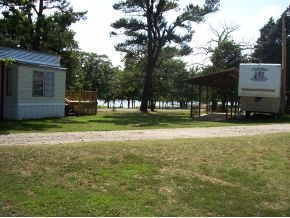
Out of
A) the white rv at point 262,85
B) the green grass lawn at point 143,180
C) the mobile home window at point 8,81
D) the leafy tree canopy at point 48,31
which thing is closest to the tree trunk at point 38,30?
the leafy tree canopy at point 48,31

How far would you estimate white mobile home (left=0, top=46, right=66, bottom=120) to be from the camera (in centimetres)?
2200

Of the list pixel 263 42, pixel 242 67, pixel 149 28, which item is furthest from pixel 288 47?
pixel 242 67

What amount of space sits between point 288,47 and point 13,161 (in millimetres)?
42079

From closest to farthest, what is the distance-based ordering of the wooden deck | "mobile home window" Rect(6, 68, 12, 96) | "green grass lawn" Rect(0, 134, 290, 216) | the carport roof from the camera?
"green grass lawn" Rect(0, 134, 290, 216)
"mobile home window" Rect(6, 68, 12, 96)
the wooden deck
the carport roof

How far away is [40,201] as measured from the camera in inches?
330

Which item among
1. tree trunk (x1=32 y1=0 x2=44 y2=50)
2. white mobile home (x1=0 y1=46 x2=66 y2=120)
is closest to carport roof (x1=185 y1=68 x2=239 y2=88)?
white mobile home (x1=0 y1=46 x2=66 y2=120)

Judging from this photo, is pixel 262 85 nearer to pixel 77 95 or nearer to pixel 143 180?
pixel 77 95

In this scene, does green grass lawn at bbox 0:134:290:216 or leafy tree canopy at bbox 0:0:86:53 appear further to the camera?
leafy tree canopy at bbox 0:0:86:53

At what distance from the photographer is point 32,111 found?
76.1ft

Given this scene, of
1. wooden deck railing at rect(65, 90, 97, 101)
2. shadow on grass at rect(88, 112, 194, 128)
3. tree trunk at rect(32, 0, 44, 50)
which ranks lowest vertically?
shadow on grass at rect(88, 112, 194, 128)

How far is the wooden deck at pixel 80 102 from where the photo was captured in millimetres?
28562

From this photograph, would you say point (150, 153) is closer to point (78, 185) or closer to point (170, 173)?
point (170, 173)

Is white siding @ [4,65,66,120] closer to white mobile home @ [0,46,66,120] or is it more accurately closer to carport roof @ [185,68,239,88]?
white mobile home @ [0,46,66,120]

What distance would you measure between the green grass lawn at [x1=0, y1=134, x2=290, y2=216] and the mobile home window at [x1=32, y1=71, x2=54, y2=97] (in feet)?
38.5
